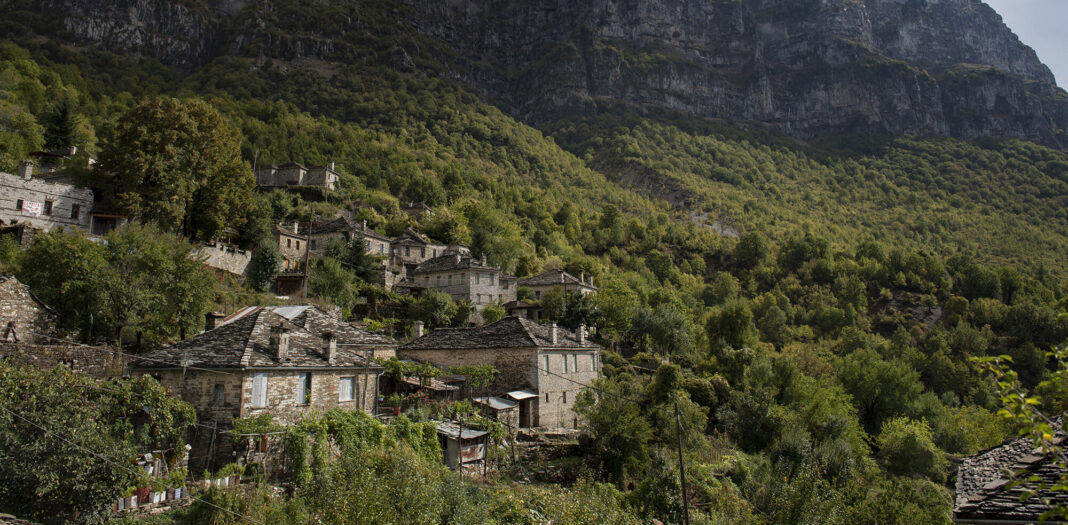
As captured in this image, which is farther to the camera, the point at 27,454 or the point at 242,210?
the point at 242,210

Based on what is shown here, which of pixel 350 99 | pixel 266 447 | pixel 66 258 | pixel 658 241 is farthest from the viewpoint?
pixel 350 99

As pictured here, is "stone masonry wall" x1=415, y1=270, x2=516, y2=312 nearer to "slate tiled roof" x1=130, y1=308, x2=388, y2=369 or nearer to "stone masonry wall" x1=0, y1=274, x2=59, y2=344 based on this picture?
"slate tiled roof" x1=130, y1=308, x2=388, y2=369

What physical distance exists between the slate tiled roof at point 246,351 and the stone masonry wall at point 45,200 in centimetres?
2424

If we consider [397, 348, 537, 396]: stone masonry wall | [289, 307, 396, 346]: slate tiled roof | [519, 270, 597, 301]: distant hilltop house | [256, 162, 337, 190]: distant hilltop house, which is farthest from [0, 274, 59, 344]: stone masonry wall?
[256, 162, 337, 190]: distant hilltop house

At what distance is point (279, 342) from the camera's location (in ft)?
72.0

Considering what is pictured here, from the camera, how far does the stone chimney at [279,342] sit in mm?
21812

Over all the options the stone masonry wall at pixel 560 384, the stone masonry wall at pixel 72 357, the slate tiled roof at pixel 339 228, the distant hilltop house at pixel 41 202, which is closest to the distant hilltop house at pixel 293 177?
the slate tiled roof at pixel 339 228

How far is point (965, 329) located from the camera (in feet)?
301

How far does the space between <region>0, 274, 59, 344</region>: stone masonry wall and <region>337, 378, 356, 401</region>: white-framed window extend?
39.3 ft

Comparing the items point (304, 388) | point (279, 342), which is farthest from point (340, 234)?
point (304, 388)

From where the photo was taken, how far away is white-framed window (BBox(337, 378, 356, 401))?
23672mm

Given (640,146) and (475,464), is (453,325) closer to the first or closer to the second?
(475,464)

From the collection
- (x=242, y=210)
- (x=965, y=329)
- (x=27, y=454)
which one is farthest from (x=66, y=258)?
(x=965, y=329)

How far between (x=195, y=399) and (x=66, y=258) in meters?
13.5
